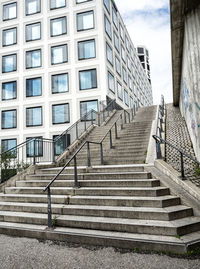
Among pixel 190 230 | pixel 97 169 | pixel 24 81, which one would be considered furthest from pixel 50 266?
pixel 24 81

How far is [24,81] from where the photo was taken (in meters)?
23.7

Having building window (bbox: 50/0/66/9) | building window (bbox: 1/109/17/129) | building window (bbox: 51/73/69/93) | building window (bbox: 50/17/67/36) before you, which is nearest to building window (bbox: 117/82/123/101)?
building window (bbox: 51/73/69/93)

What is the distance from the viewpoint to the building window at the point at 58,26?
23448 millimetres

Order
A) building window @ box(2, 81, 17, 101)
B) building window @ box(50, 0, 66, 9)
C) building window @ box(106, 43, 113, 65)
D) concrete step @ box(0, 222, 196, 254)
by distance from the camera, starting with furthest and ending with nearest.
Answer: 1. building window @ box(50, 0, 66, 9)
2. building window @ box(2, 81, 17, 101)
3. building window @ box(106, 43, 113, 65)
4. concrete step @ box(0, 222, 196, 254)

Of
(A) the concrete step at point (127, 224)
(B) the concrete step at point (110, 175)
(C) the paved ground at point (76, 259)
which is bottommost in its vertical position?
(C) the paved ground at point (76, 259)

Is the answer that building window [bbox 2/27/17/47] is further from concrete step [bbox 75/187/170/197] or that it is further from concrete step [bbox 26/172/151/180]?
concrete step [bbox 75/187/170/197]

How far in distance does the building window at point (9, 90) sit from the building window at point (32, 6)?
9.37 metres

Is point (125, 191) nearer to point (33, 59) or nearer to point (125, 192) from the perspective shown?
point (125, 192)

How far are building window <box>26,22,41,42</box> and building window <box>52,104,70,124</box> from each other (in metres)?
9.27

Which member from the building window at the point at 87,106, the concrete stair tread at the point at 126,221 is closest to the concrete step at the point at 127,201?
the concrete stair tread at the point at 126,221

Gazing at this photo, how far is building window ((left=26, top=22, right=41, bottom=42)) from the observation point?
80.2 ft

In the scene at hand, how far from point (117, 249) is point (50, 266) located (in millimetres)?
1266

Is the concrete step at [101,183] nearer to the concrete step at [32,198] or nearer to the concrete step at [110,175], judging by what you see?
the concrete step at [110,175]

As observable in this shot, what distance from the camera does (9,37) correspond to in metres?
25.6
